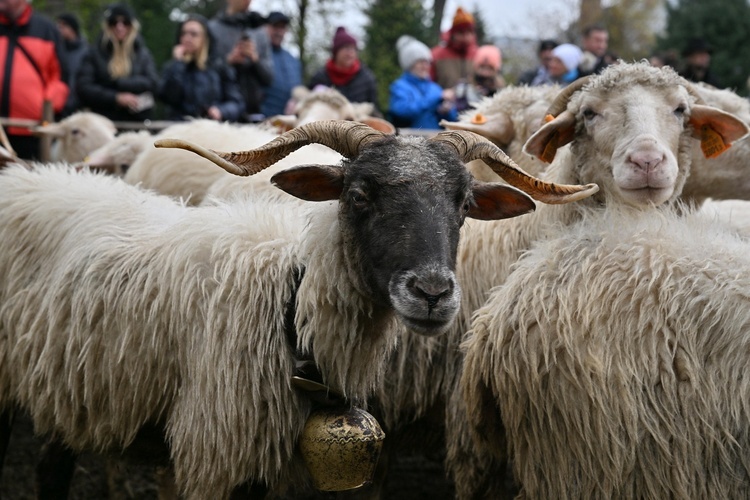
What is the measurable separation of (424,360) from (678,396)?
1.24 meters

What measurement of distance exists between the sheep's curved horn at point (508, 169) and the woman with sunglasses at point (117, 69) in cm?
517

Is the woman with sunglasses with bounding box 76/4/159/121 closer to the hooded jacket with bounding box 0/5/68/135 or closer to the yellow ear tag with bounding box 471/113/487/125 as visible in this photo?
the hooded jacket with bounding box 0/5/68/135

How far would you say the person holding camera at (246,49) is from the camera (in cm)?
747

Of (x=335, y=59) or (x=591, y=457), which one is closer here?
(x=591, y=457)

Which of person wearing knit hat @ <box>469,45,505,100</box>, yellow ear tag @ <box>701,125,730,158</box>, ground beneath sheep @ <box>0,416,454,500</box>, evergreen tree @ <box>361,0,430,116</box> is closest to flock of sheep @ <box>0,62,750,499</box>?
yellow ear tag @ <box>701,125,730,158</box>

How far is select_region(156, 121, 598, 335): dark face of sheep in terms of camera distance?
253 centimetres

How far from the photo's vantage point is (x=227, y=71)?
7293 millimetres

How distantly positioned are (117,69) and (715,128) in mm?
5397

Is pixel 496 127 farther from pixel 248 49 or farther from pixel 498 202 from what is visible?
pixel 248 49

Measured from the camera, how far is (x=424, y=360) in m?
3.61

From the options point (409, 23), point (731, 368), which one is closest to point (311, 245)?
point (731, 368)

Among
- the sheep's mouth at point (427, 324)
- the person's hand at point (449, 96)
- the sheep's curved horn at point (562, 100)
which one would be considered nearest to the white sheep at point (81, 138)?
the person's hand at point (449, 96)

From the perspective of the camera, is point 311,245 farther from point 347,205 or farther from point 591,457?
point 591,457

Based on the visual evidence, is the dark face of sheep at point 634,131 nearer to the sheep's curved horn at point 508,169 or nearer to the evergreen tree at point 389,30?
the sheep's curved horn at point 508,169
